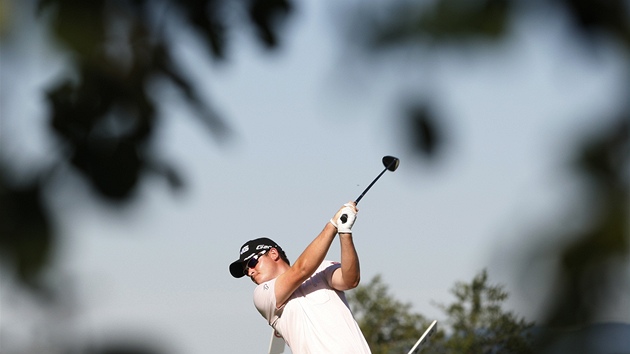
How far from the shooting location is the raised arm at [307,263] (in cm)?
531

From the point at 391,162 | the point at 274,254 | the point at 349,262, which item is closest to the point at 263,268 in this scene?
the point at 274,254

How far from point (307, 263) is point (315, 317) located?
55 cm

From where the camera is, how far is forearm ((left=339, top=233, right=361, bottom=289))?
5254mm

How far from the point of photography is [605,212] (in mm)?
967

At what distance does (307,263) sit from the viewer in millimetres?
5363

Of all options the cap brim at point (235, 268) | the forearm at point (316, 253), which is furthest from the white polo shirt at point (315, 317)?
the cap brim at point (235, 268)

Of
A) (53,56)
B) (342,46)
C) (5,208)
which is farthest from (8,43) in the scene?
(342,46)

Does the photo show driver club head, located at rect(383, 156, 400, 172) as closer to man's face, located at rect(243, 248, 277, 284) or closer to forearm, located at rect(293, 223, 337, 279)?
forearm, located at rect(293, 223, 337, 279)

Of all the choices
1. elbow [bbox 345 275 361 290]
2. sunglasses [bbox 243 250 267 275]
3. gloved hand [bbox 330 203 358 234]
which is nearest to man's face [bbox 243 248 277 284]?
sunglasses [bbox 243 250 267 275]

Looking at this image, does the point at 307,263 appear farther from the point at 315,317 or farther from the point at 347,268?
the point at 315,317

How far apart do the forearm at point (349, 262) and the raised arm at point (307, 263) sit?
7 cm

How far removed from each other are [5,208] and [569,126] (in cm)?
51

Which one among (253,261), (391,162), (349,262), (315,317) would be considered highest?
(253,261)

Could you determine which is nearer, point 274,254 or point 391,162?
point 391,162
